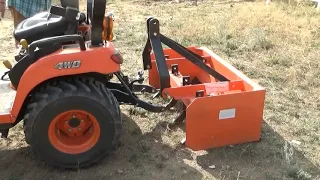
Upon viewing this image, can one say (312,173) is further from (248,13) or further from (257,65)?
(248,13)

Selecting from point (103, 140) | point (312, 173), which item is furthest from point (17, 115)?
point (312, 173)

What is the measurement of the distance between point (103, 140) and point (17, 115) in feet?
2.22

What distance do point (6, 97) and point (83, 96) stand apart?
0.77 meters

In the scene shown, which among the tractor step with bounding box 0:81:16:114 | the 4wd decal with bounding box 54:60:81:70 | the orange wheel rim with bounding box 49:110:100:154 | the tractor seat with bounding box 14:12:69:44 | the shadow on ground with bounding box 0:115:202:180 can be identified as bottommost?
the shadow on ground with bounding box 0:115:202:180

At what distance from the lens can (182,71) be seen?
482cm

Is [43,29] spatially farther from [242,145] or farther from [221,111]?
[242,145]

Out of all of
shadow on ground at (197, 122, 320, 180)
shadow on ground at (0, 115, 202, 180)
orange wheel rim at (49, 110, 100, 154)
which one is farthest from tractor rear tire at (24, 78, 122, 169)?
shadow on ground at (197, 122, 320, 180)

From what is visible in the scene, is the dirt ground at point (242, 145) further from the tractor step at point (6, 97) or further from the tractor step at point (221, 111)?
the tractor step at point (6, 97)

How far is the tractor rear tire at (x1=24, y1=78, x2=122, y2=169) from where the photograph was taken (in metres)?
3.47

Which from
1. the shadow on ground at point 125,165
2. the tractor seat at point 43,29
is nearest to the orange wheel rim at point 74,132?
the shadow on ground at point 125,165

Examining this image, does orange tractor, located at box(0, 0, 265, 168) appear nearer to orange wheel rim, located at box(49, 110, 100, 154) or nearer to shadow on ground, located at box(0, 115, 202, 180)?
orange wheel rim, located at box(49, 110, 100, 154)

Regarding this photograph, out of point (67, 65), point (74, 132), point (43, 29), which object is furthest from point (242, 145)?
point (43, 29)

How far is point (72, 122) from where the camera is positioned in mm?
3658

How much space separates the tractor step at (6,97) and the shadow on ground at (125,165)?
0.53 m
